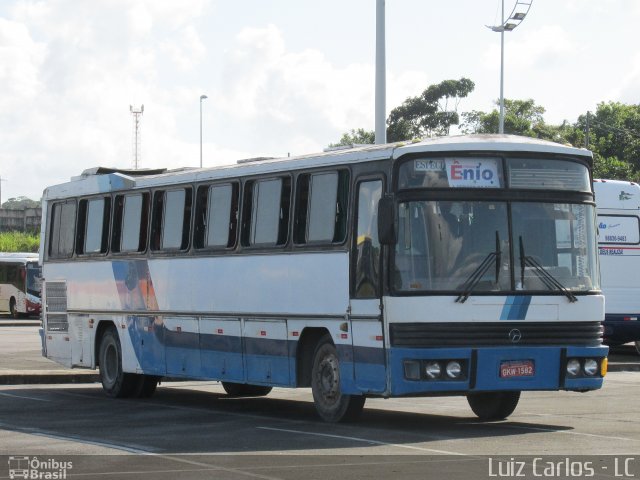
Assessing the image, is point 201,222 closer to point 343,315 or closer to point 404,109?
point 343,315

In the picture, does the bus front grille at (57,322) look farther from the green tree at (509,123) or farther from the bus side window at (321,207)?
the green tree at (509,123)

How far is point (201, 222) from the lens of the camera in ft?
68.6

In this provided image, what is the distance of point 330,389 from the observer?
17.6 m

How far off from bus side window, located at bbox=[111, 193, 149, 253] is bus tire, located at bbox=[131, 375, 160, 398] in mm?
1985

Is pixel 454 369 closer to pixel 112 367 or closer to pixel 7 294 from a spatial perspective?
pixel 112 367

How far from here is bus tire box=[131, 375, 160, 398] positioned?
2311 centimetres

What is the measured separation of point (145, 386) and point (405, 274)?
7.92m

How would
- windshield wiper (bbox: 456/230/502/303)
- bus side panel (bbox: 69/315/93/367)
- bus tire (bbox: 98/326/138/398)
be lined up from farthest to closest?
bus side panel (bbox: 69/315/93/367) < bus tire (bbox: 98/326/138/398) < windshield wiper (bbox: 456/230/502/303)

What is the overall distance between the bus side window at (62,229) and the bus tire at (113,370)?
6.69ft

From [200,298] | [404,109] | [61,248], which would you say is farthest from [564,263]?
[404,109]

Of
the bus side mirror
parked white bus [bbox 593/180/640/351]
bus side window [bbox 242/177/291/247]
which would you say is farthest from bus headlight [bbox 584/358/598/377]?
parked white bus [bbox 593/180/640/351]

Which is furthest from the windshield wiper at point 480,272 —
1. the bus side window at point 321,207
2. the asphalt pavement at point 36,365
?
the asphalt pavement at point 36,365

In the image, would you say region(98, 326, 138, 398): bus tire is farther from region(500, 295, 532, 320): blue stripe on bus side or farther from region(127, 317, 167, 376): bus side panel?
region(500, 295, 532, 320): blue stripe on bus side

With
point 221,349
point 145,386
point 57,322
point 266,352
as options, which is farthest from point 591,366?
point 57,322
